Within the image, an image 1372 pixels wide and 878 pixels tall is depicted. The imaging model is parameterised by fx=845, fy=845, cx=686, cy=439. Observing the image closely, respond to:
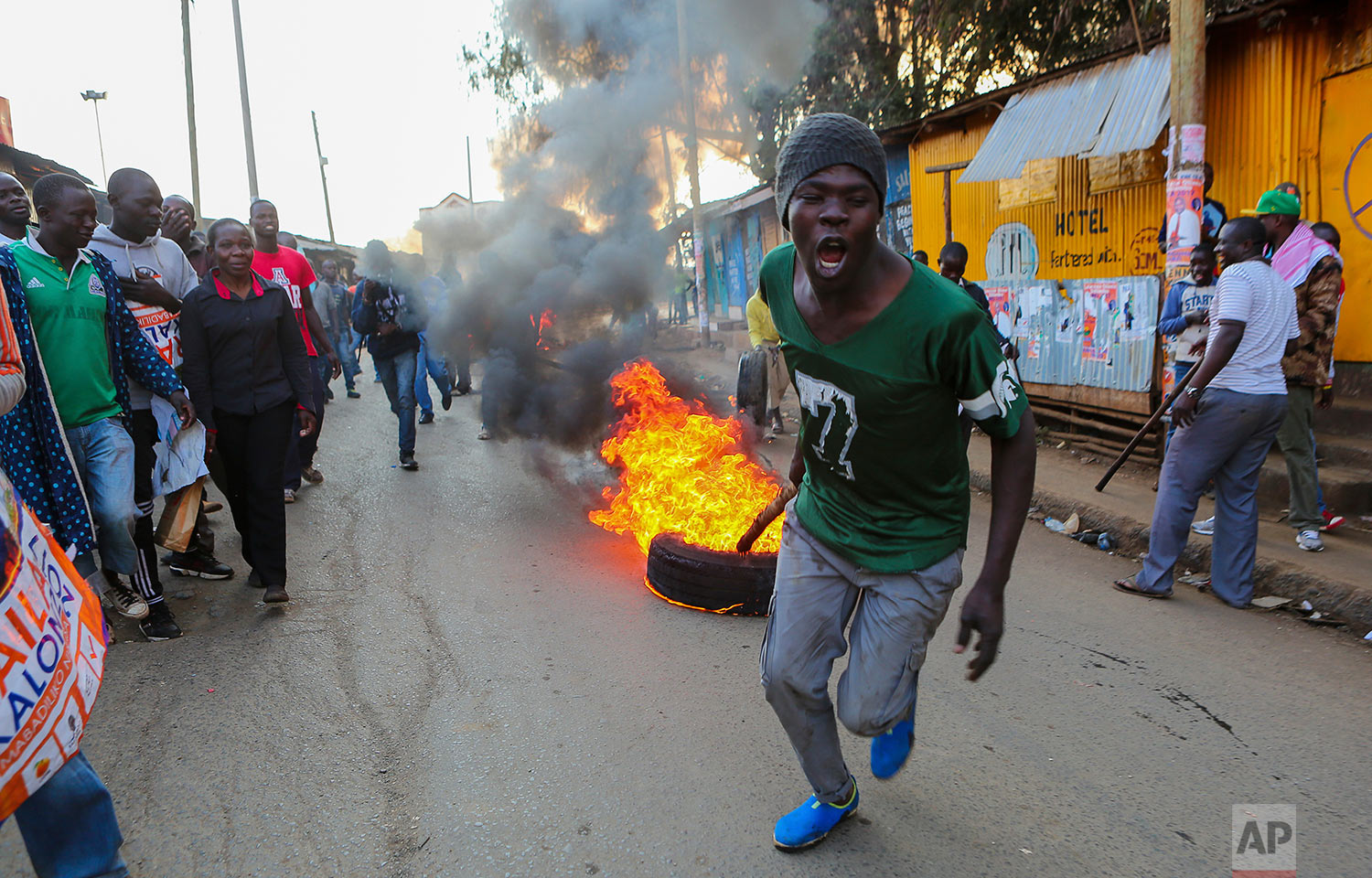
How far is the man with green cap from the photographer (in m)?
4.81

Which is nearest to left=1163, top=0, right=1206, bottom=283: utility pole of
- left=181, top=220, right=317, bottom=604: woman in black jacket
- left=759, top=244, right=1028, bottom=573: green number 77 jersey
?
left=759, top=244, right=1028, bottom=573: green number 77 jersey

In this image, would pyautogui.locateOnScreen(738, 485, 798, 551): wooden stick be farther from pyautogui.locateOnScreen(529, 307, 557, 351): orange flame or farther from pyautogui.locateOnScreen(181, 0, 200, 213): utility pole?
pyautogui.locateOnScreen(181, 0, 200, 213): utility pole

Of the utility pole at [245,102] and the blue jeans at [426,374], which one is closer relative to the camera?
the blue jeans at [426,374]

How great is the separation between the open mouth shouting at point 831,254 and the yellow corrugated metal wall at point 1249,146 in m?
6.12

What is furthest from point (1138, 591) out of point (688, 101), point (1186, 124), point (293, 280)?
point (688, 101)

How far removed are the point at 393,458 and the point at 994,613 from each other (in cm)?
708

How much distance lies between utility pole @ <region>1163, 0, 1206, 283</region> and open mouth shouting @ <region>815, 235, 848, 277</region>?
491cm

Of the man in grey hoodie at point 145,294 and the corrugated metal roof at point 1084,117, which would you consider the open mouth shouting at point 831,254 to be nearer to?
the man in grey hoodie at point 145,294

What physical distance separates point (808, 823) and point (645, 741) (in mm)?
791

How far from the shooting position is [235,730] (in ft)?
10.4

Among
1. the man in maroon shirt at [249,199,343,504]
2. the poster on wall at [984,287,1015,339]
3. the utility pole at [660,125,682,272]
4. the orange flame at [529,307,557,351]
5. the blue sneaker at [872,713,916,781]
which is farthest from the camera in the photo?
the utility pole at [660,125,682,272]

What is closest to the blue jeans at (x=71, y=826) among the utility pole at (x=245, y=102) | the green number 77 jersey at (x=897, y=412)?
the green number 77 jersey at (x=897, y=412)

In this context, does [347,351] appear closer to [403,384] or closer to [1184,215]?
[403,384]

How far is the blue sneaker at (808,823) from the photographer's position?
2377mm
